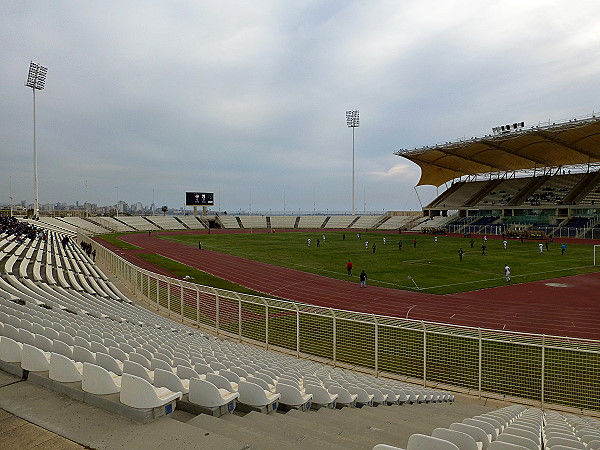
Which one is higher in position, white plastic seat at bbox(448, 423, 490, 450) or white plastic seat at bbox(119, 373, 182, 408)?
white plastic seat at bbox(119, 373, 182, 408)

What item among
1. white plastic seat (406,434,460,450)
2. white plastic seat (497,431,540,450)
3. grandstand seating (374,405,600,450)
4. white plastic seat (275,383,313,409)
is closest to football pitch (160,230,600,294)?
grandstand seating (374,405,600,450)

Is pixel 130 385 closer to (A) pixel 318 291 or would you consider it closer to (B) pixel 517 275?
(A) pixel 318 291

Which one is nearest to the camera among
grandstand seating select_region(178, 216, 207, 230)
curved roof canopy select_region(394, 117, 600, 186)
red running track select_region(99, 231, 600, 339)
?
red running track select_region(99, 231, 600, 339)

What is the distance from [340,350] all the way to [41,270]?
1751 cm

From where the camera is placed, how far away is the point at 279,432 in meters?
3.88

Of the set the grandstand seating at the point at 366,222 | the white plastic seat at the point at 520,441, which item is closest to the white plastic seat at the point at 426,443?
the white plastic seat at the point at 520,441

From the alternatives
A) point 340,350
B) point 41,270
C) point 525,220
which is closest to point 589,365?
point 340,350

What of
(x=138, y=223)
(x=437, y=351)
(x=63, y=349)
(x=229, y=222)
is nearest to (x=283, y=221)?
(x=229, y=222)

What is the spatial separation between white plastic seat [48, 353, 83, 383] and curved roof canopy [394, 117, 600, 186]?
196 ft

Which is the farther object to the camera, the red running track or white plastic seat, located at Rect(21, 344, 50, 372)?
the red running track

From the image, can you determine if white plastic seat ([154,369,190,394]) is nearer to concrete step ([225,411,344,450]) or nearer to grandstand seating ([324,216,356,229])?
concrete step ([225,411,344,450])

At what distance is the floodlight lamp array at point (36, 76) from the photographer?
59.9 m

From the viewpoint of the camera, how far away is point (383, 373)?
1088 cm

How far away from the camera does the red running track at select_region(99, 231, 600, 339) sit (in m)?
16.3
